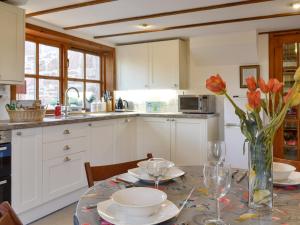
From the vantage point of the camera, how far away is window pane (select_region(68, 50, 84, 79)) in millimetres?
4288

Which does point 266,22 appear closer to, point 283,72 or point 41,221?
point 283,72

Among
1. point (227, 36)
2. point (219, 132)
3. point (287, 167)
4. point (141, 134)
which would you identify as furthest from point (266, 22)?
point (287, 167)

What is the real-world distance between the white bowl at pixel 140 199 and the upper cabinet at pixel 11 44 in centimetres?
225

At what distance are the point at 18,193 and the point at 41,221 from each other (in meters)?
0.42

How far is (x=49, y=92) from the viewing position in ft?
12.9

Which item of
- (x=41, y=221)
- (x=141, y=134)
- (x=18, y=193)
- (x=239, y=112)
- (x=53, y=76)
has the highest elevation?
(x=53, y=76)

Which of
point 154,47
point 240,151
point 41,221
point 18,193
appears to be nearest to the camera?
point 18,193

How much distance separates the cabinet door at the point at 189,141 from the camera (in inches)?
155

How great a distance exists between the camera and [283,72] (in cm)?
408

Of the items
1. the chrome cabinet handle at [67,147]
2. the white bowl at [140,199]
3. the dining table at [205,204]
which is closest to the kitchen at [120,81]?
the chrome cabinet handle at [67,147]

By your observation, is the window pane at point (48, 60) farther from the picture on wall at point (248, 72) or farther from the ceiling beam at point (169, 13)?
the picture on wall at point (248, 72)

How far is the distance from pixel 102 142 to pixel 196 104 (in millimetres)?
1511

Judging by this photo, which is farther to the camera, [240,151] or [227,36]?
[227,36]

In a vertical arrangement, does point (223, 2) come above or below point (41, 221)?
above
